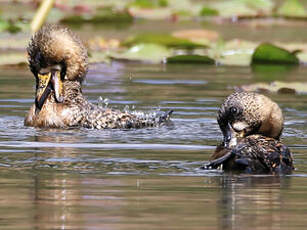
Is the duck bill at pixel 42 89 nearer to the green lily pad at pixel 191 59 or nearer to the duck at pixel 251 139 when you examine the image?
the duck at pixel 251 139

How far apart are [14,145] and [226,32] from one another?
1250 cm

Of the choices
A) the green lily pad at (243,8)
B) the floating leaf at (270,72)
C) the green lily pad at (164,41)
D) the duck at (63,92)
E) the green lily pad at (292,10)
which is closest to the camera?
the duck at (63,92)

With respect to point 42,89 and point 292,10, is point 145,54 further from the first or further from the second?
point 292,10

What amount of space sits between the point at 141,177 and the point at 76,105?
3516 millimetres

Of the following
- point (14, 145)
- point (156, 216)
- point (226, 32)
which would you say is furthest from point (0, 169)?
point (226, 32)

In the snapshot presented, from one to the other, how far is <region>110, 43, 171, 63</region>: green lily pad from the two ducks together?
5.15 metres

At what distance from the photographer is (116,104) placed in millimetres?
12375

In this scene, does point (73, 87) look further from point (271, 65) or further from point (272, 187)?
point (271, 65)

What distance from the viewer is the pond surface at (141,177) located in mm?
6172

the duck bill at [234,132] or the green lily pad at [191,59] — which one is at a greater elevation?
the green lily pad at [191,59]

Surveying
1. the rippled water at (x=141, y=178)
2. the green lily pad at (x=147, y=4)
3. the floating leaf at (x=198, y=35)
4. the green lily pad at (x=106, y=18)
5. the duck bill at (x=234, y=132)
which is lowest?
the rippled water at (x=141, y=178)

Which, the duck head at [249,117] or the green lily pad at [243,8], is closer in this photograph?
the duck head at [249,117]

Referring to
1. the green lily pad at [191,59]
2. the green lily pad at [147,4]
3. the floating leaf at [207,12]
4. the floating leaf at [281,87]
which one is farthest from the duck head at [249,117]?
the green lily pad at [147,4]

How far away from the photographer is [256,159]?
26.2 feet
